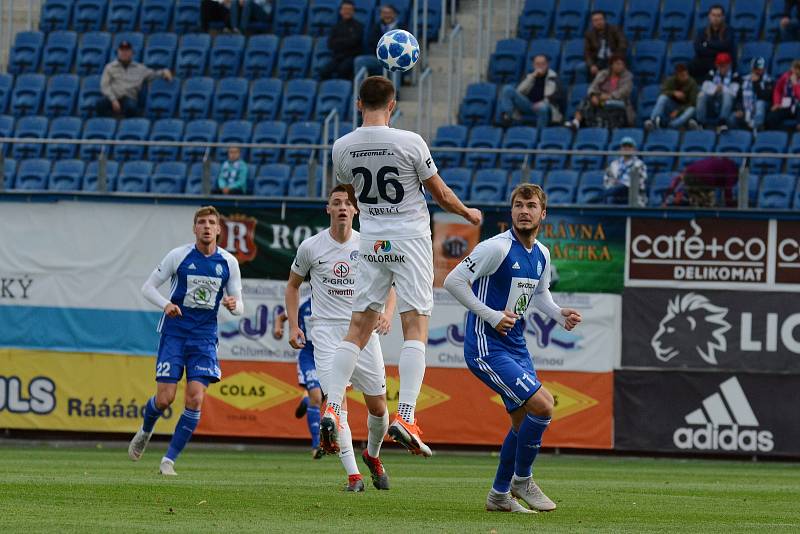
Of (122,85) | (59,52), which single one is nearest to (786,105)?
(122,85)

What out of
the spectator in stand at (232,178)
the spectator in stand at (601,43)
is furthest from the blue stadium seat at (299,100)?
the spectator in stand at (601,43)

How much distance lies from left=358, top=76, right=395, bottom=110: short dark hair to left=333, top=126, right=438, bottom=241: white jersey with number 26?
0.15 meters

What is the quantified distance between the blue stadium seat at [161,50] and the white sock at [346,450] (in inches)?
608

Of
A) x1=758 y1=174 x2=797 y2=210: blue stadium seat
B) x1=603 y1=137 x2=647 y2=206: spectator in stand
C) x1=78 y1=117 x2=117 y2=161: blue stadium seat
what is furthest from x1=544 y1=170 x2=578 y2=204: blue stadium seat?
x1=78 y1=117 x2=117 y2=161: blue stadium seat

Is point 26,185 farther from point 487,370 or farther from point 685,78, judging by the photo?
point 487,370

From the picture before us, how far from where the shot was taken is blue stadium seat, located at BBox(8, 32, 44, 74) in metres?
26.3

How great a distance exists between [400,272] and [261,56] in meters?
16.1

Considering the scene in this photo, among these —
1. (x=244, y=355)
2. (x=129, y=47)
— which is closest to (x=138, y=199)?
(x=244, y=355)

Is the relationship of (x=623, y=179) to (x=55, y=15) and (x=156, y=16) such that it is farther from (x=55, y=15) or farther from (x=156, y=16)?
(x=55, y=15)

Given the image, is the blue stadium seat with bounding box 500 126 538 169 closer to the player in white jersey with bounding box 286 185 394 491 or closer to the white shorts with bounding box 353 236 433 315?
the player in white jersey with bounding box 286 185 394 491

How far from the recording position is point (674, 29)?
2361 cm

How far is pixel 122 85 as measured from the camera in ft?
80.8

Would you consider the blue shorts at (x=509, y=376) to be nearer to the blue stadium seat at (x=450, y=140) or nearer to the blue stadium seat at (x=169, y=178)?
the blue stadium seat at (x=450, y=140)

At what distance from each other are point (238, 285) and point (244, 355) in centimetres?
636
